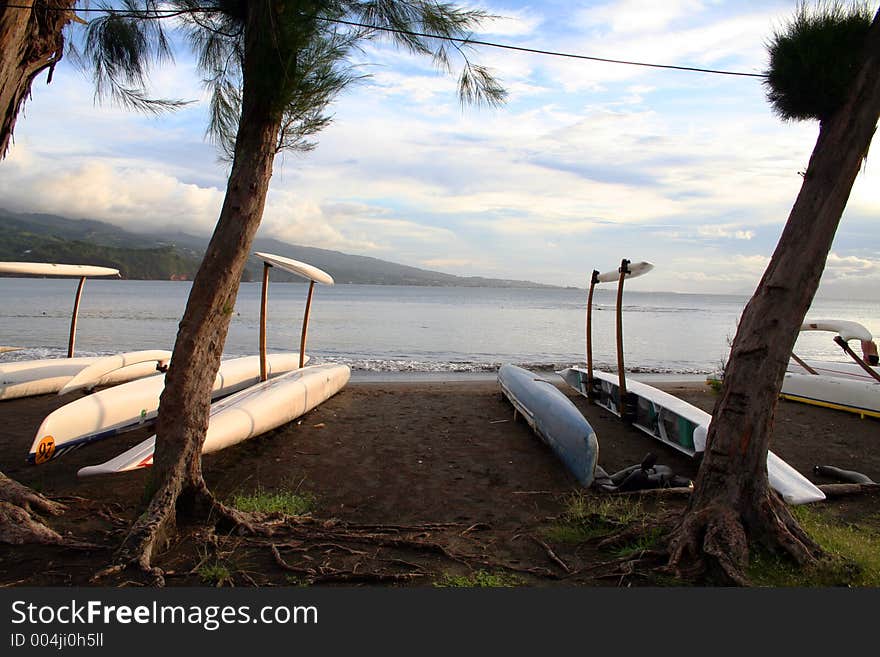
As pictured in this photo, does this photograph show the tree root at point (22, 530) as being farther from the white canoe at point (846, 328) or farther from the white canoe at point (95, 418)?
the white canoe at point (846, 328)

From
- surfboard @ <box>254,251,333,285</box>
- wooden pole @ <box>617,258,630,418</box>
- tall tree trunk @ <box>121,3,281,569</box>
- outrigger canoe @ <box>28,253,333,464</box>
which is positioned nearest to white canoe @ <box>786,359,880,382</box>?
wooden pole @ <box>617,258,630,418</box>

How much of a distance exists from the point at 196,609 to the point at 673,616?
225 centimetres

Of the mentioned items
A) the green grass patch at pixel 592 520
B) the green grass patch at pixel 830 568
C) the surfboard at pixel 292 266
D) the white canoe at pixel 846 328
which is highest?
the white canoe at pixel 846 328

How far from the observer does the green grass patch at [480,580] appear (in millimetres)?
3123

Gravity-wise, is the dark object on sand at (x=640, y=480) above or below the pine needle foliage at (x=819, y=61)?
below

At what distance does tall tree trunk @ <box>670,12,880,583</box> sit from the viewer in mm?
3371

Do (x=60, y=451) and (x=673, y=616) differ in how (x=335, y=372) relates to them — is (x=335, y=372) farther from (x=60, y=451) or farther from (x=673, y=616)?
(x=673, y=616)

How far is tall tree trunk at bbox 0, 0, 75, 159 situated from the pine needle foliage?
4.90 m

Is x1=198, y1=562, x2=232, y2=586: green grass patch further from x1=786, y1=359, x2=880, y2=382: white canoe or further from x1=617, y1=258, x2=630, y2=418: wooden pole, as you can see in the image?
x1=786, y1=359, x2=880, y2=382: white canoe

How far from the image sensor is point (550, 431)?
6.34 m

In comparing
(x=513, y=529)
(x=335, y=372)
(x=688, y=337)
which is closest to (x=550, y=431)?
(x=513, y=529)

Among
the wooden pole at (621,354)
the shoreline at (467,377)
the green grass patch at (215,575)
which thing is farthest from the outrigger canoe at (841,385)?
the green grass patch at (215,575)

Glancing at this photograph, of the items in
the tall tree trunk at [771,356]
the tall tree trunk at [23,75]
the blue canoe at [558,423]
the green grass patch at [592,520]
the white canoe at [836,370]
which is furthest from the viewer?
the white canoe at [836,370]

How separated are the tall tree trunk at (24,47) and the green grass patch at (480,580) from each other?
4092 millimetres
